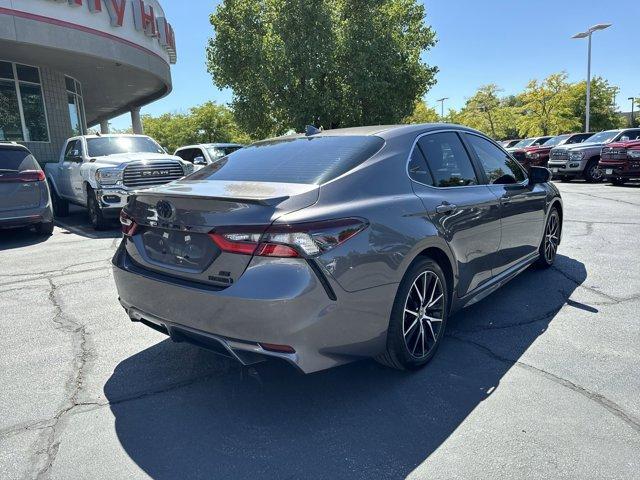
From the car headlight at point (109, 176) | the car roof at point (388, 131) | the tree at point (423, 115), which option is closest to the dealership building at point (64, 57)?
the car headlight at point (109, 176)

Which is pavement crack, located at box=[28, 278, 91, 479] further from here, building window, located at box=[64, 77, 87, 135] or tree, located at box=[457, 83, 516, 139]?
tree, located at box=[457, 83, 516, 139]

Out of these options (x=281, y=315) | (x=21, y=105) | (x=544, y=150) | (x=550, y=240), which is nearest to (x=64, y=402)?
(x=281, y=315)

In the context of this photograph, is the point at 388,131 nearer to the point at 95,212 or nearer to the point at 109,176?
the point at 109,176

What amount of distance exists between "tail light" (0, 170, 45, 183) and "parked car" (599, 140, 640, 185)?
15.6m

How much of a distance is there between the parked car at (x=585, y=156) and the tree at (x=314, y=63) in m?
7.47

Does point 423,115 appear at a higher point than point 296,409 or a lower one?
higher

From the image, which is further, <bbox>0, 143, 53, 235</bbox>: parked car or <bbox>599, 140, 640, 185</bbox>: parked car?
<bbox>599, 140, 640, 185</bbox>: parked car

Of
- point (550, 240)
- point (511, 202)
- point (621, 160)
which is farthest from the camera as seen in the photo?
point (621, 160)

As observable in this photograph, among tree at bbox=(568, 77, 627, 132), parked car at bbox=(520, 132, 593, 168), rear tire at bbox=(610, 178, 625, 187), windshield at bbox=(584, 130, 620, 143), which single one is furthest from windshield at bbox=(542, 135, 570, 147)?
tree at bbox=(568, 77, 627, 132)

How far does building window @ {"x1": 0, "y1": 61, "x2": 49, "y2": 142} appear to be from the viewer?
618 inches

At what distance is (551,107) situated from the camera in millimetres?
46062

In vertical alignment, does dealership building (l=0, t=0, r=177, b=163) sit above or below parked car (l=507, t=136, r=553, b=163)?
above

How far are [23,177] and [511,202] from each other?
26.1 feet

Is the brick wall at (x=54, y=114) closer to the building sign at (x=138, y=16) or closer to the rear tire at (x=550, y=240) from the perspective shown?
the building sign at (x=138, y=16)
